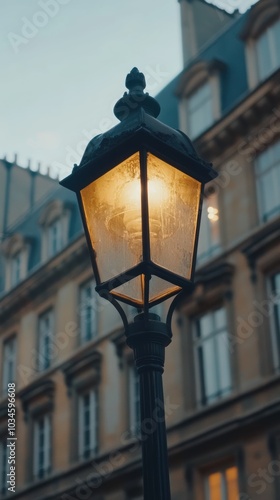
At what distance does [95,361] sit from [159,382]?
17.6 m

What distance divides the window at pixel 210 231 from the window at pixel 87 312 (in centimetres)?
458

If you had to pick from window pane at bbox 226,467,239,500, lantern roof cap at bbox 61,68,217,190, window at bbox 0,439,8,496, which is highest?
window at bbox 0,439,8,496

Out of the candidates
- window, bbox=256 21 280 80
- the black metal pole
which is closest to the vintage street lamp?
the black metal pole

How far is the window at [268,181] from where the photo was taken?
714 inches

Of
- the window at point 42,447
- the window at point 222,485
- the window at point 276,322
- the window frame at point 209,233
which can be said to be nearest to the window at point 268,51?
the window frame at point 209,233

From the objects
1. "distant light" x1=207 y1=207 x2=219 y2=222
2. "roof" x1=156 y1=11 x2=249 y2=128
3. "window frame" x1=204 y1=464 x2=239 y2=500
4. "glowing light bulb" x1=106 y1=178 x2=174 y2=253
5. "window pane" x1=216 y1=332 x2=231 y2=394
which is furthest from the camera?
"roof" x1=156 y1=11 x2=249 y2=128

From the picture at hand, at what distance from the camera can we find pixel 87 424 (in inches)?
884

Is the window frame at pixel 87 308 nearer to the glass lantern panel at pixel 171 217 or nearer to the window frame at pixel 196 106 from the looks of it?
the window frame at pixel 196 106

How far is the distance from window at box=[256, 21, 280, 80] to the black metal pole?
14.9m

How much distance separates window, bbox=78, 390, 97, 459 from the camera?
2181 cm

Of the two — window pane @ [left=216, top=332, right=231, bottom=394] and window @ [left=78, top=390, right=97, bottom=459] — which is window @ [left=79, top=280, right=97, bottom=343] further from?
window pane @ [left=216, top=332, right=231, bottom=394]

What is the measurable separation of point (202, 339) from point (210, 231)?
2504mm

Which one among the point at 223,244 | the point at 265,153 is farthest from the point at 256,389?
the point at 265,153

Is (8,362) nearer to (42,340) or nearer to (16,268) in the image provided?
(42,340)
